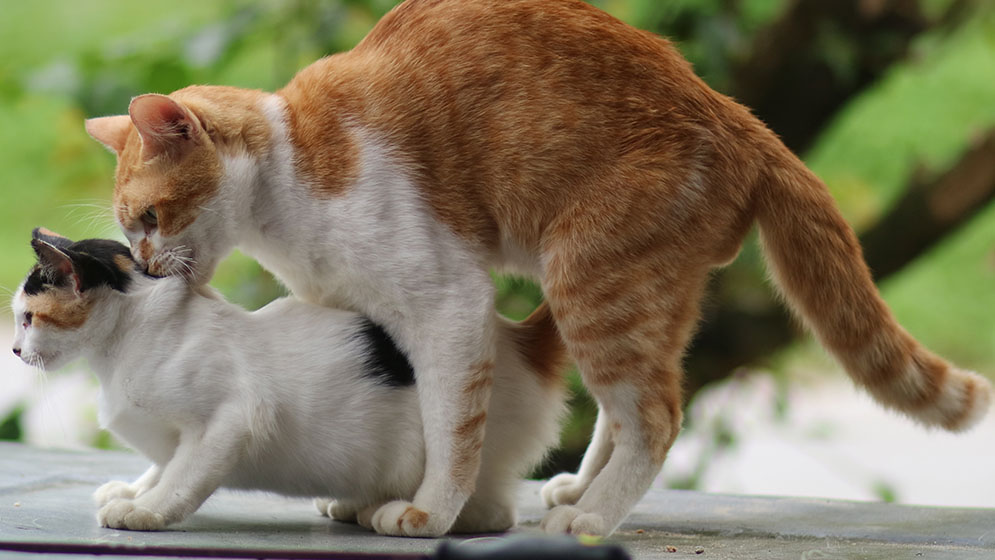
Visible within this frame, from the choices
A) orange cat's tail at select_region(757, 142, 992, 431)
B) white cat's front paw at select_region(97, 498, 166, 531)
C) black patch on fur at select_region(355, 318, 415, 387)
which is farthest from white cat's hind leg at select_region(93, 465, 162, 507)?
orange cat's tail at select_region(757, 142, 992, 431)

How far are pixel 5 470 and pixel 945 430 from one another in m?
1.74

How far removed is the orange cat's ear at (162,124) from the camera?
153 cm

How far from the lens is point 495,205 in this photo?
5.33 feet

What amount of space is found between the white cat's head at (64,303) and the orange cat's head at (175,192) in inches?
2.9

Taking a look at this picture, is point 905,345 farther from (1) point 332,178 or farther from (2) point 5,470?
(2) point 5,470

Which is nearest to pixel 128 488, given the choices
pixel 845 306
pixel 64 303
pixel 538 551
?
pixel 64 303

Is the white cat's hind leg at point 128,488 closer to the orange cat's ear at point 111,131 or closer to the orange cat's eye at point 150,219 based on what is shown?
the orange cat's eye at point 150,219

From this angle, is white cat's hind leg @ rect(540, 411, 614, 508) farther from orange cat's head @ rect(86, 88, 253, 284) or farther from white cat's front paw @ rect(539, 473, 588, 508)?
orange cat's head @ rect(86, 88, 253, 284)

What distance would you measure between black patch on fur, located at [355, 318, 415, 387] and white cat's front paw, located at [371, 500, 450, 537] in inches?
7.3

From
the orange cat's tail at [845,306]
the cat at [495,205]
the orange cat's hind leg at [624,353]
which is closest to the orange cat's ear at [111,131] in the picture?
the cat at [495,205]

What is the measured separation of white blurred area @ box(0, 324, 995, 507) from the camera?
3.08 m

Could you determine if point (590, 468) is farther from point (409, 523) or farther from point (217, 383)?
point (217, 383)

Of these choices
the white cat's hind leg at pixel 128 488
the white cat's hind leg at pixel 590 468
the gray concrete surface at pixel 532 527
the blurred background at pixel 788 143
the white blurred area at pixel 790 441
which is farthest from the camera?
the white blurred area at pixel 790 441

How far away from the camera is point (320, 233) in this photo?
5.23 feet
